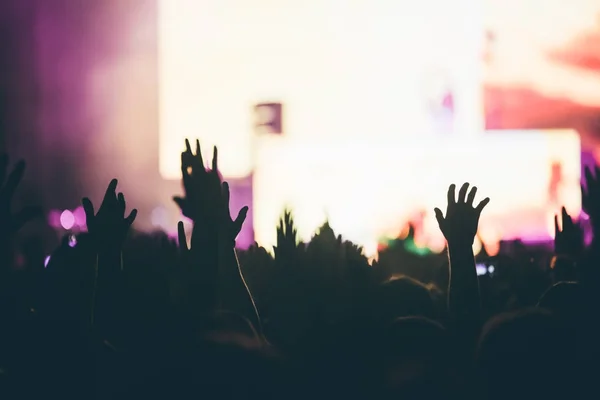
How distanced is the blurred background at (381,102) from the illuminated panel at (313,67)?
11 mm

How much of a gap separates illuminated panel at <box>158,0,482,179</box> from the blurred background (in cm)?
1

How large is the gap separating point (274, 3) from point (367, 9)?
2.87ft

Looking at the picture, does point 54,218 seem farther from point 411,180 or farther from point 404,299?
point 404,299

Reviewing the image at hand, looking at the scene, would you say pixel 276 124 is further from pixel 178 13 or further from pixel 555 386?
pixel 555 386

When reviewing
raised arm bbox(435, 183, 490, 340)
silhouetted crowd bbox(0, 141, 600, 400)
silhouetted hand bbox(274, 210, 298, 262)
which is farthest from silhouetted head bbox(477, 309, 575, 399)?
silhouetted hand bbox(274, 210, 298, 262)

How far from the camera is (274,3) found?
5.97m

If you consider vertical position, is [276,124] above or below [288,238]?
above

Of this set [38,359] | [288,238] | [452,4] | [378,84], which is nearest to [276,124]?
[378,84]

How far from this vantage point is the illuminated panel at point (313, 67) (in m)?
5.58

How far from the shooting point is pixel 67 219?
28.2 ft

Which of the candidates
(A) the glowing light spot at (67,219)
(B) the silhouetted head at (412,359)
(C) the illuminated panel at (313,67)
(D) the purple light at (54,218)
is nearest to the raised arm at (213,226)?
(B) the silhouetted head at (412,359)

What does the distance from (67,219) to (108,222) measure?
24.7 feet

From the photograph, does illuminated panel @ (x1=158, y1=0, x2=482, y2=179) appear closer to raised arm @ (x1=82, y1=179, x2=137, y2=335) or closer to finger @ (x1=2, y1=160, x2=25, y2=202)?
raised arm @ (x1=82, y1=179, x2=137, y2=335)

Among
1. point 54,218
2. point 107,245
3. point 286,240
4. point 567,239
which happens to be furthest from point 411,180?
point 54,218
